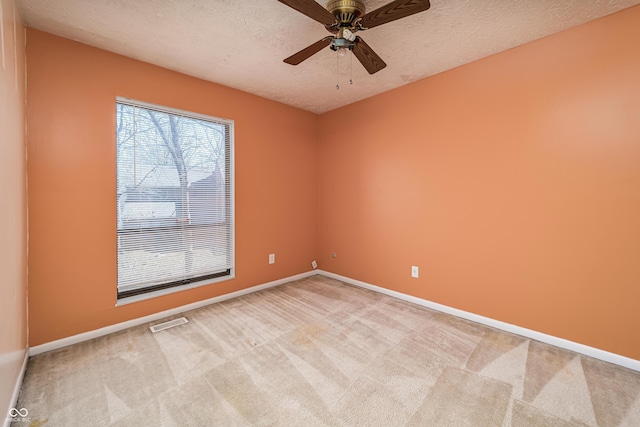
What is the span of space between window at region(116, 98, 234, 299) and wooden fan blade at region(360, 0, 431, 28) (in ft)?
6.72

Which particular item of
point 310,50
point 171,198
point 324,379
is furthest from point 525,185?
point 171,198

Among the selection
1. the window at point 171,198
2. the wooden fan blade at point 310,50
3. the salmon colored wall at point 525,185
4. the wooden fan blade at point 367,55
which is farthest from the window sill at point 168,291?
the wooden fan blade at point 367,55

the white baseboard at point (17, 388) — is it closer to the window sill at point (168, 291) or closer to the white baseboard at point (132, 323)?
the white baseboard at point (132, 323)

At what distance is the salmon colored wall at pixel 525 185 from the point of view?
1.87 meters

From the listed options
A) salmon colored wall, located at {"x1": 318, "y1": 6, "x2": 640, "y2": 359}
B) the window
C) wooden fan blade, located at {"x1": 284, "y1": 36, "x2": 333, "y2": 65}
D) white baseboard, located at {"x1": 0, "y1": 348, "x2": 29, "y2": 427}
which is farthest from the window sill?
wooden fan blade, located at {"x1": 284, "y1": 36, "x2": 333, "y2": 65}

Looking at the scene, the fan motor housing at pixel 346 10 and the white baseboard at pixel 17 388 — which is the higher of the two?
the fan motor housing at pixel 346 10

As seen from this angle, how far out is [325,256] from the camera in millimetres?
4047

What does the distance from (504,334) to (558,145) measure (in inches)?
65.1

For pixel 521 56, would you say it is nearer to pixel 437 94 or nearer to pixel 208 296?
pixel 437 94

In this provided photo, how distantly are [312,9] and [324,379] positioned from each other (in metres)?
2.27

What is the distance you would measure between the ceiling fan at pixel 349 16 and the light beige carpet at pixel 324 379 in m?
2.24

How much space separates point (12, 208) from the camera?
155cm

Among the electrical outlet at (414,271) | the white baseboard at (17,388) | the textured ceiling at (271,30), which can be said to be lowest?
the white baseboard at (17,388)

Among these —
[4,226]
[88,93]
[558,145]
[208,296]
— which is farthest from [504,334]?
[88,93]
